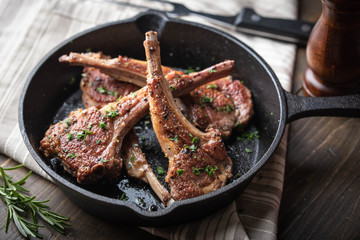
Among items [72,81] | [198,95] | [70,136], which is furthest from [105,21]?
[70,136]

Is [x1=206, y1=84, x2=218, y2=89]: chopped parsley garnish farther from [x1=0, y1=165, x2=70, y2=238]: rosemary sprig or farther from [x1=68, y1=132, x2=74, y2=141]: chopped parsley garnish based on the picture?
[x1=0, y1=165, x2=70, y2=238]: rosemary sprig

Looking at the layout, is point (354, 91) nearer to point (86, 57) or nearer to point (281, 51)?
point (281, 51)

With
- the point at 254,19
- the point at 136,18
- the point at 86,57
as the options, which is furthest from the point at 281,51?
the point at 86,57

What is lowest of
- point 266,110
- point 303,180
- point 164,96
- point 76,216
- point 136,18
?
point 303,180

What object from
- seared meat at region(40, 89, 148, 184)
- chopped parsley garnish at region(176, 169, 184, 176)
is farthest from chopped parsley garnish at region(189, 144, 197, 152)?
seared meat at region(40, 89, 148, 184)

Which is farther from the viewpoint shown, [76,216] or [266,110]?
[266,110]

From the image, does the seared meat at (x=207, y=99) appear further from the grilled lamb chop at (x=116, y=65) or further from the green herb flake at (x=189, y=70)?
the green herb flake at (x=189, y=70)
